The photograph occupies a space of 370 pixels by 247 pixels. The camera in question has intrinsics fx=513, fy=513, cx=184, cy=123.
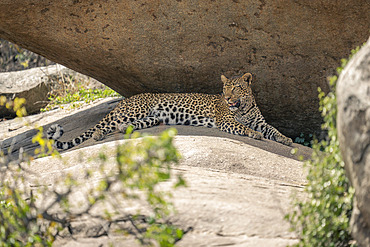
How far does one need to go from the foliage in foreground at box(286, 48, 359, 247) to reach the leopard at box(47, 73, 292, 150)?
429 cm

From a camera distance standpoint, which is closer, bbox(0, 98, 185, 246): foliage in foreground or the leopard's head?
bbox(0, 98, 185, 246): foliage in foreground

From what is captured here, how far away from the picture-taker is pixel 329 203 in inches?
142

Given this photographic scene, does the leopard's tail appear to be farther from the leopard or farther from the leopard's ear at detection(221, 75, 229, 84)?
the leopard's ear at detection(221, 75, 229, 84)

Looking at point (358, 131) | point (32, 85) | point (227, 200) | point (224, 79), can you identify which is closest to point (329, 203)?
point (358, 131)

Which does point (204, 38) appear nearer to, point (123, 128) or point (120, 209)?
point (123, 128)

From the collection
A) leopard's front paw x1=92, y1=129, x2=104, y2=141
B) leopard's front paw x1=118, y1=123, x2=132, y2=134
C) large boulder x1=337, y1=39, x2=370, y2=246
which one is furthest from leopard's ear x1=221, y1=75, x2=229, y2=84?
large boulder x1=337, y1=39, x2=370, y2=246

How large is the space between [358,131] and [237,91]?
501 centimetres

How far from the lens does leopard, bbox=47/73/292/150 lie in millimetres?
8188

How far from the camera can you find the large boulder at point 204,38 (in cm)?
731

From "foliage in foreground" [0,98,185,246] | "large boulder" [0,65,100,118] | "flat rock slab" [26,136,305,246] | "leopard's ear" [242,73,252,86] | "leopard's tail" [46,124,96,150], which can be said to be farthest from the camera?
"large boulder" [0,65,100,118]

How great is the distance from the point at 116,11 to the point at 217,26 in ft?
4.99

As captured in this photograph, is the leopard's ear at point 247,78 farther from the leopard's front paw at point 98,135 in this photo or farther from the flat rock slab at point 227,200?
the leopard's front paw at point 98,135

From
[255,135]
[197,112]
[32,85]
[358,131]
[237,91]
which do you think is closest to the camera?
[358,131]

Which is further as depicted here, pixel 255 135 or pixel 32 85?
pixel 32 85
